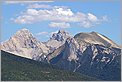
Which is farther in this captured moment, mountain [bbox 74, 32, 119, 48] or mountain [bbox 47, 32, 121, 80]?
mountain [bbox 74, 32, 119, 48]

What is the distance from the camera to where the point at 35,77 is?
217ft

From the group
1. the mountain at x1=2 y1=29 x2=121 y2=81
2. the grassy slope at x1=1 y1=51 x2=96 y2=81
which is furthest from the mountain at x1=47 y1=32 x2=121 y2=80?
the grassy slope at x1=1 y1=51 x2=96 y2=81

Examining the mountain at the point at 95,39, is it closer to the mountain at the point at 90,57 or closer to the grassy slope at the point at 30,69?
the mountain at the point at 90,57

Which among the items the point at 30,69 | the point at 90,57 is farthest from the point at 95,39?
the point at 30,69

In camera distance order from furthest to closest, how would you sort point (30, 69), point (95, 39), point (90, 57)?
point (95, 39) → point (90, 57) → point (30, 69)

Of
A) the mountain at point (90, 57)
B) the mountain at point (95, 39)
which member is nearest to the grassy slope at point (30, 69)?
the mountain at point (90, 57)

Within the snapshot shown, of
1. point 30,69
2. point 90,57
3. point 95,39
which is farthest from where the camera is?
point 95,39

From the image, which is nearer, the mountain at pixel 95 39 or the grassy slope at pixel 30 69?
the grassy slope at pixel 30 69

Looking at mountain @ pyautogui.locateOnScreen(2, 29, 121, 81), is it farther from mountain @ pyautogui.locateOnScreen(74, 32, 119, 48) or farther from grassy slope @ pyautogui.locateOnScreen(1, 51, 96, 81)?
grassy slope @ pyautogui.locateOnScreen(1, 51, 96, 81)

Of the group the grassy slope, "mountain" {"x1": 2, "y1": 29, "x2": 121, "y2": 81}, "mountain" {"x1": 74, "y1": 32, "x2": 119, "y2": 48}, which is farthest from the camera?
"mountain" {"x1": 74, "y1": 32, "x2": 119, "y2": 48}

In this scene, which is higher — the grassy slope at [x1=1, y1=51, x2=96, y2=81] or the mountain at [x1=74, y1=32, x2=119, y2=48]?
the grassy slope at [x1=1, y1=51, x2=96, y2=81]

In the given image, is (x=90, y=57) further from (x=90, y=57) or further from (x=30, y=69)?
(x=30, y=69)

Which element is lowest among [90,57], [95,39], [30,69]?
[95,39]

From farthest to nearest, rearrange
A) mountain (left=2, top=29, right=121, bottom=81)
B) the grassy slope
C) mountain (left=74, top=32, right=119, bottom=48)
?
1. mountain (left=74, top=32, right=119, bottom=48)
2. mountain (left=2, top=29, right=121, bottom=81)
3. the grassy slope
